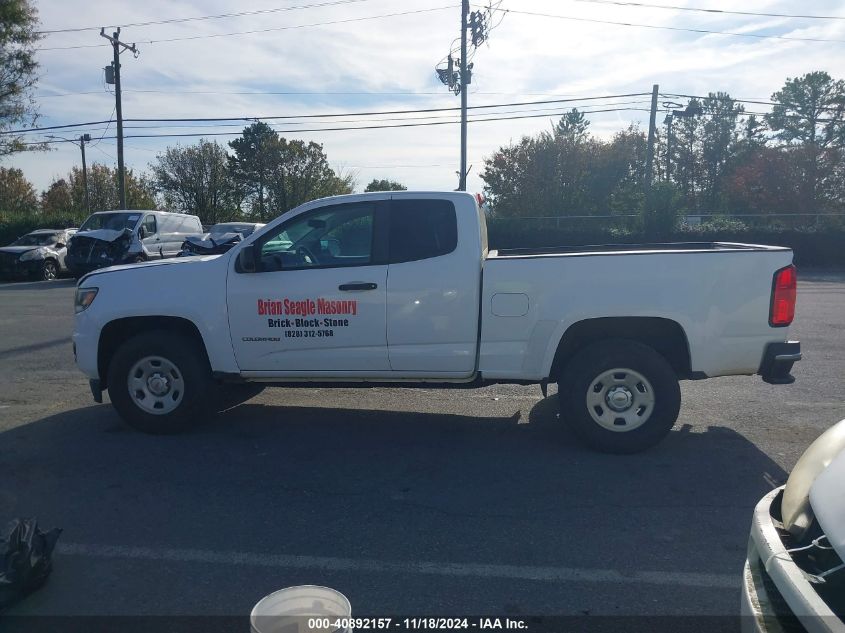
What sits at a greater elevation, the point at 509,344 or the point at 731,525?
the point at 509,344

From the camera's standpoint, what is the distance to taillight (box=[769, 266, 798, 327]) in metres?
5.62

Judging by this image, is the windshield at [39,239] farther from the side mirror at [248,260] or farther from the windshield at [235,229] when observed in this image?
the side mirror at [248,260]

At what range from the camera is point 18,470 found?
18.3 ft

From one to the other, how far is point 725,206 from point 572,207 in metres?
15.2

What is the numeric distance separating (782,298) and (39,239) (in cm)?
2635

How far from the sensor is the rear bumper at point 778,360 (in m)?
5.64

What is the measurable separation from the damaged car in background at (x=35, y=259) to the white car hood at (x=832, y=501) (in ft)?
86.6

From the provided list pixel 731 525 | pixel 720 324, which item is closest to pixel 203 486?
pixel 731 525

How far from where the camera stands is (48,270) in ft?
82.6

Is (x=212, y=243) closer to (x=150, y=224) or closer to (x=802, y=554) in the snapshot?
(x=150, y=224)

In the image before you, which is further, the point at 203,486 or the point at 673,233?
the point at 673,233

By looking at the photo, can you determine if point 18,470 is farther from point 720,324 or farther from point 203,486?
point 720,324

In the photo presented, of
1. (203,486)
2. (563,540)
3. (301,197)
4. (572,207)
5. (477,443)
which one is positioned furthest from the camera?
(301,197)

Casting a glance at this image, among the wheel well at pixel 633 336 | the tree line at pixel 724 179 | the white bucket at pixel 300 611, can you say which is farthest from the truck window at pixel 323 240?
the tree line at pixel 724 179
